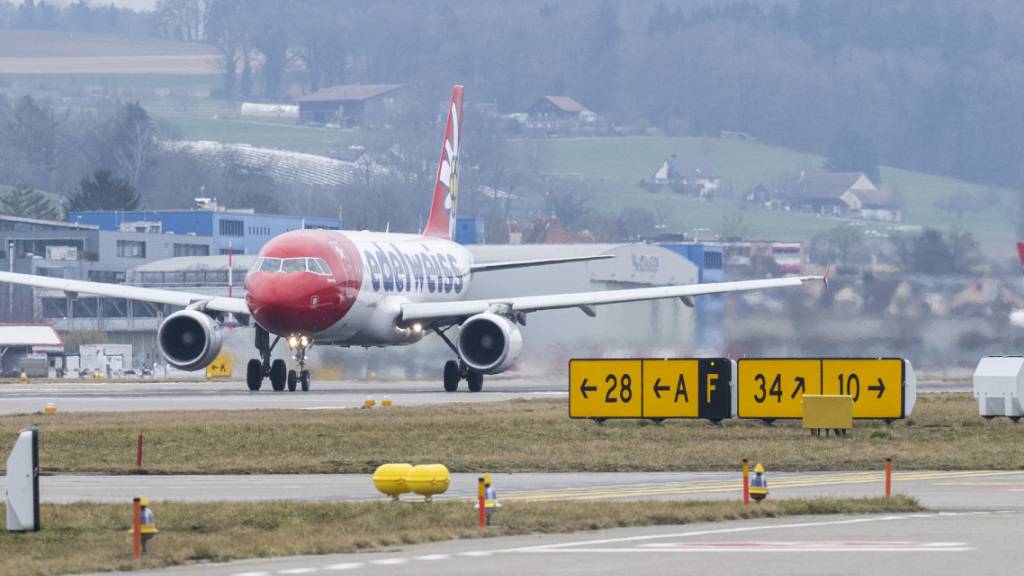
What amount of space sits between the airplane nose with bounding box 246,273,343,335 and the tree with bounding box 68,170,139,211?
130993mm

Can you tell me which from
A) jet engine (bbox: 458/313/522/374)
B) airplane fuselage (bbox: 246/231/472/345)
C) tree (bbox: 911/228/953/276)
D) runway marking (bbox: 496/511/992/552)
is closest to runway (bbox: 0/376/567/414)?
jet engine (bbox: 458/313/522/374)

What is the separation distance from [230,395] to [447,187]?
2019cm

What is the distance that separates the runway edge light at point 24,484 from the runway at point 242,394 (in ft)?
92.9

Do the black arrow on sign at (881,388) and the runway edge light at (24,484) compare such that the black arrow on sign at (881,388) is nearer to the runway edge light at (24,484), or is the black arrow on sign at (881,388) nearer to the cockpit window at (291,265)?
the cockpit window at (291,265)

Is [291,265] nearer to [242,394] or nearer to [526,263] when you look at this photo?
[242,394]

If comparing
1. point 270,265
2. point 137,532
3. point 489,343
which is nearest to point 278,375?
point 270,265

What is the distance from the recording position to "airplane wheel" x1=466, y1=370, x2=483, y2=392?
65.6 meters

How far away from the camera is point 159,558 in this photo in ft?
75.2

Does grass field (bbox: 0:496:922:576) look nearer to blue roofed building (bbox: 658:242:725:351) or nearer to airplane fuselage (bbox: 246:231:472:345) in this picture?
airplane fuselage (bbox: 246:231:472:345)

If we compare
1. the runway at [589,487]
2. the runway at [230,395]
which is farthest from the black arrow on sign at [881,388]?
the runway at [230,395]

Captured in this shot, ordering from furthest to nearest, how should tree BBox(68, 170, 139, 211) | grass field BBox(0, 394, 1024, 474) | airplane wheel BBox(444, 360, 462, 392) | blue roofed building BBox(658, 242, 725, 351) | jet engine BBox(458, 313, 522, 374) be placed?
tree BBox(68, 170, 139, 211), blue roofed building BBox(658, 242, 725, 351), airplane wheel BBox(444, 360, 462, 392), jet engine BBox(458, 313, 522, 374), grass field BBox(0, 394, 1024, 474)

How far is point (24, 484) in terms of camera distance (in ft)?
79.0

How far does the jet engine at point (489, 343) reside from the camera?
63.8 meters

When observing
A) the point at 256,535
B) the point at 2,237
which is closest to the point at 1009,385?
the point at 256,535
